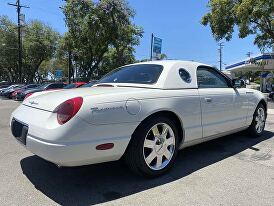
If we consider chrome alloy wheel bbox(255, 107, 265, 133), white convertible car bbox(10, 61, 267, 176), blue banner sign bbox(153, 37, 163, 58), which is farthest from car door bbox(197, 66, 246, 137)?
blue banner sign bbox(153, 37, 163, 58)

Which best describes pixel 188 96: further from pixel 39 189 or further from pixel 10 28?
pixel 10 28

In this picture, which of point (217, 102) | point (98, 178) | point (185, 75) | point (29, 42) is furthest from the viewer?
point (29, 42)

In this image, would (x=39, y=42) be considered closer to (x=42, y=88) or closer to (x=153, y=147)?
(x=42, y=88)

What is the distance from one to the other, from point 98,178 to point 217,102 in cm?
213

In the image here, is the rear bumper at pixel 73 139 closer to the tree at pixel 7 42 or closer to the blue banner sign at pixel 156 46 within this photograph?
the blue banner sign at pixel 156 46

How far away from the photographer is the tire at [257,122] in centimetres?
648

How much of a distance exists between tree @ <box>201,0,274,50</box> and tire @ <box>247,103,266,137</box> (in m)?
16.3

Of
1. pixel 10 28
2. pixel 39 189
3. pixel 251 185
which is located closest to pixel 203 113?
pixel 251 185

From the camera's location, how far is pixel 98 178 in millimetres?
4312

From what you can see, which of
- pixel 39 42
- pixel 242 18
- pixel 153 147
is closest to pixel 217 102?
pixel 153 147

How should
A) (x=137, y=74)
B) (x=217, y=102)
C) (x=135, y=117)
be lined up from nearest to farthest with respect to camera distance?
(x=135, y=117) → (x=137, y=74) → (x=217, y=102)

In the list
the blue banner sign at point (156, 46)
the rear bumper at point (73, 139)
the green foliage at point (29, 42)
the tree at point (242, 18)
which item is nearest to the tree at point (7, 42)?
the green foliage at point (29, 42)

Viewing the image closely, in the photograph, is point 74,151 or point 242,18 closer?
point 74,151

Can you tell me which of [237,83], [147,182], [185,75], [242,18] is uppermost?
[242,18]
